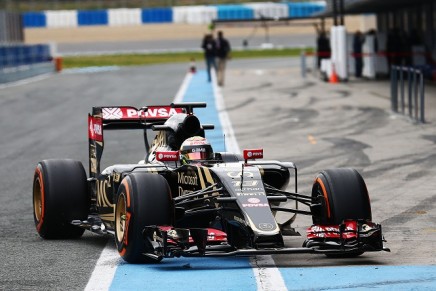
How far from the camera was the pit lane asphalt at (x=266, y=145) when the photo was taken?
10.4 meters

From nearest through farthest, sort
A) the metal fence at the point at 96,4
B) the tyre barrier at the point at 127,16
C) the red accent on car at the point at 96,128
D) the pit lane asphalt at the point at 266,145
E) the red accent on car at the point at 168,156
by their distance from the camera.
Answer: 1. the pit lane asphalt at the point at 266,145
2. the red accent on car at the point at 168,156
3. the red accent on car at the point at 96,128
4. the tyre barrier at the point at 127,16
5. the metal fence at the point at 96,4

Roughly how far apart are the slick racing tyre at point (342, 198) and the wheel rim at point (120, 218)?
1656 millimetres

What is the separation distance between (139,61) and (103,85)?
25.7 m

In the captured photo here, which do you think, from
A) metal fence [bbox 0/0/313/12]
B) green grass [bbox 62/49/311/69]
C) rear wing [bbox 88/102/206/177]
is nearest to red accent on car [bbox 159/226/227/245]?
rear wing [bbox 88/102/206/177]

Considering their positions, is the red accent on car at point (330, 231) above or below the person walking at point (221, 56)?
above

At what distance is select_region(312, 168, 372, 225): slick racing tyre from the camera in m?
10.2

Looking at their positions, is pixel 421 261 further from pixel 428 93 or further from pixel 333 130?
pixel 428 93

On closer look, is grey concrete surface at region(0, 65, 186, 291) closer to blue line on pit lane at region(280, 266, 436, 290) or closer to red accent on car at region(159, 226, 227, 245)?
red accent on car at region(159, 226, 227, 245)

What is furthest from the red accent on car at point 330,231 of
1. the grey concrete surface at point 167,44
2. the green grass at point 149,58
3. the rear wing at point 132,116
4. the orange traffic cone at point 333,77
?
the grey concrete surface at point 167,44

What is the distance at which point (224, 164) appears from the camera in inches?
422

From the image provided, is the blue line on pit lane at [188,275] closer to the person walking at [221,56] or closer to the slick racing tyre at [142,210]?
the slick racing tyre at [142,210]

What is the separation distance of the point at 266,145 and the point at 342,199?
469 inches

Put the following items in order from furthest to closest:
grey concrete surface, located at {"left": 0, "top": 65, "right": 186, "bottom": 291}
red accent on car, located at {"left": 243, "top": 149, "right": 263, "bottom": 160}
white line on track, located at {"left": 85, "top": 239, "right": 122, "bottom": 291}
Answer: red accent on car, located at {"left": 243, "top": 149, "right": 263, "bottom": 160}, grey concrete surface, located at {"left": 0, "top": 65, "right": 186, "bottom": 291}, white line on track, located at {"left": 85, "top": 239, "right": 122, "bottom": 291}

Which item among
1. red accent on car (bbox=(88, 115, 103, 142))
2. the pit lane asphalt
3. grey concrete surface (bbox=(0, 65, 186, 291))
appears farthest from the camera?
red accent on car (bbox=(88, 115, 103, 142))
